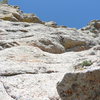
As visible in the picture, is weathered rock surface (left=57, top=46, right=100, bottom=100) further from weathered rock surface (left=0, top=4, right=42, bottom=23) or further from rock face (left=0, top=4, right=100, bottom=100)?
weathered rock surface (left=0, top=4, right=42, bottom=23)

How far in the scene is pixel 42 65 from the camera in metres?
21.7

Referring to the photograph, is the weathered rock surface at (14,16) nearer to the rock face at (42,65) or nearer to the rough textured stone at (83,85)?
the rock face at (42,65)

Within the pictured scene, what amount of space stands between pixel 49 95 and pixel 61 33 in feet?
78.9

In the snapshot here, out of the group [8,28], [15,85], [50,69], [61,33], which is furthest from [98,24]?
[15,85]

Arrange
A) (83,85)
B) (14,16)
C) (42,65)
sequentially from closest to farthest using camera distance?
(83,85)
(42,65)
(14,16)

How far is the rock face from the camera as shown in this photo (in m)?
12.8

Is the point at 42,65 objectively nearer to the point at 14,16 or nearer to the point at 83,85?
the point at 83,85

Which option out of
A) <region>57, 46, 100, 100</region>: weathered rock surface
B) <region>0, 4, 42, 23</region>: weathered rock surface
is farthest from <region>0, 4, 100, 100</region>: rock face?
<region>0, 4, 42, 23</region>: weathered rock surface

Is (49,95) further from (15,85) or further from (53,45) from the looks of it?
→ (53,45)

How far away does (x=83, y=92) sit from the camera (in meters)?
12.5

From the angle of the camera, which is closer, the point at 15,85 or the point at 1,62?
the point at 15,85

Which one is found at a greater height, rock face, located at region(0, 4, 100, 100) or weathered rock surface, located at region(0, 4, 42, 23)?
rock face, located at region(0, 4, 100, 100)

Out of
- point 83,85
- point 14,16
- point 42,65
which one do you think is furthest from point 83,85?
point 14,16

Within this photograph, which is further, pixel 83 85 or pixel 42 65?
pixel 42 65
